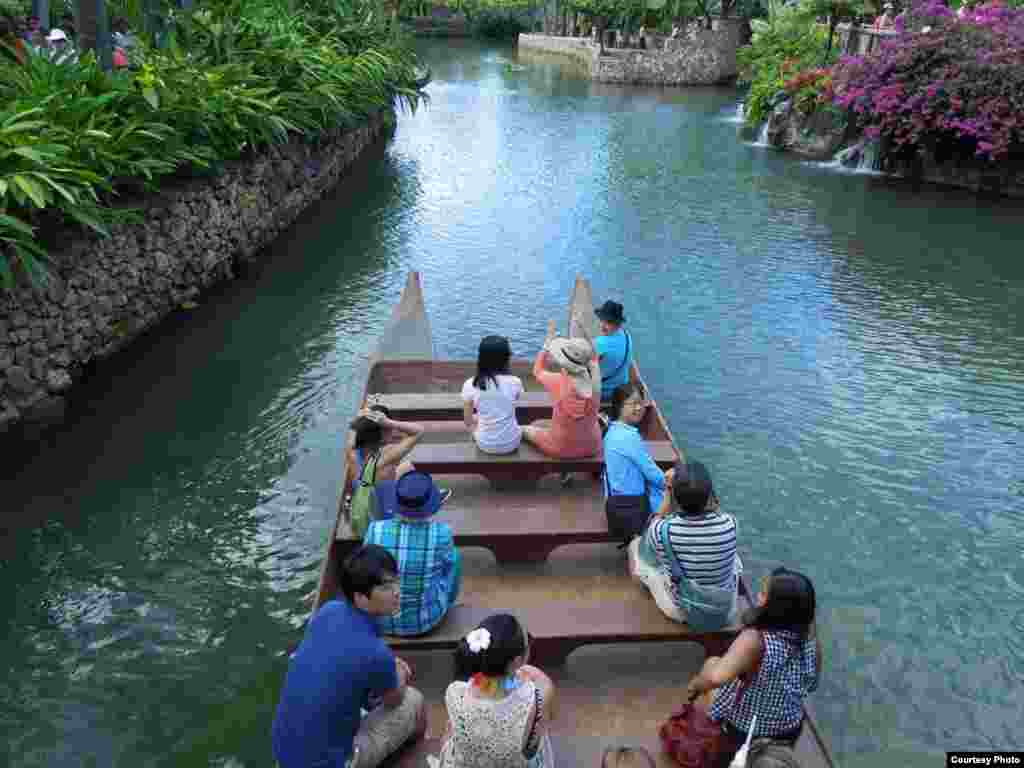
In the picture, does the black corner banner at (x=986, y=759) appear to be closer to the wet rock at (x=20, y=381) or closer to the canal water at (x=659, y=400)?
the canal water at (x=659, y=400)

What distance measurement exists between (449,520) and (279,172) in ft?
34.3

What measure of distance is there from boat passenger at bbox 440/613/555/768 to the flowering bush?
18.3 meters

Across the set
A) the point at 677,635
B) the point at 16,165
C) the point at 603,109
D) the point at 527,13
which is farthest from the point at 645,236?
the point at 527,13

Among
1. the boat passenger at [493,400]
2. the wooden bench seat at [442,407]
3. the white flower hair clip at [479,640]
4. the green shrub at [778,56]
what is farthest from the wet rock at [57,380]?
the green shrub at [778,56]

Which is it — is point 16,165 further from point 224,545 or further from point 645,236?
point 645,236

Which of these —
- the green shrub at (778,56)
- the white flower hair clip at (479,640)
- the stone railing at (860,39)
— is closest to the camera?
the white flower hair clip at (479,640)

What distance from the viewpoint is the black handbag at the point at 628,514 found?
5043 millimetres

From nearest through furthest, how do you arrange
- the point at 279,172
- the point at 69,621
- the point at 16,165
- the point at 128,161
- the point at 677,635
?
the point at 677,635
the point at 69,621
the point at 16,165
the point at 128,161
the point at 279,172

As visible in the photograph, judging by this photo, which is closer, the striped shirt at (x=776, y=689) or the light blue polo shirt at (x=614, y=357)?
the striped shirt at (x=776, y=689)

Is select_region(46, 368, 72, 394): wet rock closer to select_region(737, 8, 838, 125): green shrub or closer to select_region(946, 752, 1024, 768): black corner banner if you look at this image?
select_region(946, 752, 1024, 768): black corner banner

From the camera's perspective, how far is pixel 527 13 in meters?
60.6

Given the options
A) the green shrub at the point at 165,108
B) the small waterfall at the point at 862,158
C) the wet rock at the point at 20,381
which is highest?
the green shrub at the point at 165,108

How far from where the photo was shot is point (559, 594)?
16.1 ft

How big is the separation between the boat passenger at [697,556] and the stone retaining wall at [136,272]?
670 cm
